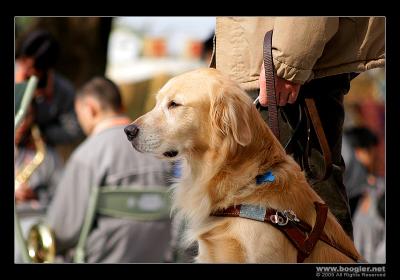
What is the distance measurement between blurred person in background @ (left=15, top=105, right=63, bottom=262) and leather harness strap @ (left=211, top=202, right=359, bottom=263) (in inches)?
87.7

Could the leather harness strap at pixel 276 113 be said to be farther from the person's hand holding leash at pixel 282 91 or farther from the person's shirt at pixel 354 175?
the person's shirt at pixel 354 175

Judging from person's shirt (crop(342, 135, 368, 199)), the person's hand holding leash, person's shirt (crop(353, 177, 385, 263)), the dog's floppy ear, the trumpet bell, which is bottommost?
person's shirt (crop(353, 177, 385, 263))

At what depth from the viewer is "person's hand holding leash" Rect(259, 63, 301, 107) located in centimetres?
297

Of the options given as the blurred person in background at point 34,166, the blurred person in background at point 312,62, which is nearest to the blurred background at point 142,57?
the blurred person in background at point 34,166

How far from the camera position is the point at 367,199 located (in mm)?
5836

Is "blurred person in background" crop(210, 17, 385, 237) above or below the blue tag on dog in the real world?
above

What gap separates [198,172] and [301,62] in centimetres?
62

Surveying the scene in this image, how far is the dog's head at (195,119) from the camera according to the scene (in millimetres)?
2785

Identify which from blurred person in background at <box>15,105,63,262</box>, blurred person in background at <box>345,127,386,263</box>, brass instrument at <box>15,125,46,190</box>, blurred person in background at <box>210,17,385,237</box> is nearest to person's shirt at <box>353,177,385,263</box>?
blurred person in background at <box>345,127,386,263</box>

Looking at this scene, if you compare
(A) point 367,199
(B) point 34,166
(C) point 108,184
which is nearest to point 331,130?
(C) point 108,184

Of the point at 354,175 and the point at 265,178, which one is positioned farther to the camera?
the point at 354,175

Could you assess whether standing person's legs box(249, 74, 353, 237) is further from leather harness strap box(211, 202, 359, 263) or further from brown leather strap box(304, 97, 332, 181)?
leather harness strap box(211, 202, 359, 263)

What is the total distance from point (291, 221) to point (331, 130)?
0.56 m

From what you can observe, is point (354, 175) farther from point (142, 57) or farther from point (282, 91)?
point (282, 91)
